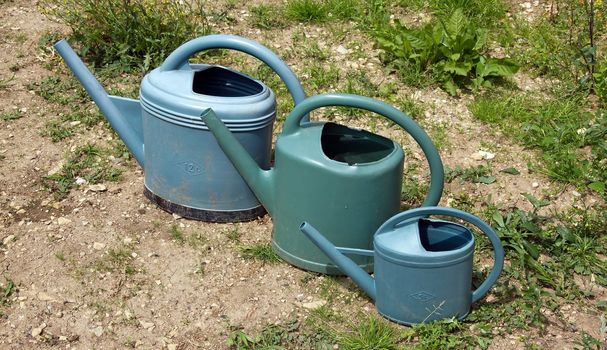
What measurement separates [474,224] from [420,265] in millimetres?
215

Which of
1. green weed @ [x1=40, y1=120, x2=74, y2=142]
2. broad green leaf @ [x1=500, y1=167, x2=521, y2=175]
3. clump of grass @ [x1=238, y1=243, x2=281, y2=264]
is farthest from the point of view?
green weed @ [x1=40, y1=120, x2=74, y2=142]

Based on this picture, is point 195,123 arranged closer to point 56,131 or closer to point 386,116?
point 386,116

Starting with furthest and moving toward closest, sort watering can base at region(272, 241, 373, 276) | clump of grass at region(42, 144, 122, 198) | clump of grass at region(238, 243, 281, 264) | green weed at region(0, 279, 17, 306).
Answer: clump of grass at region(42, 144, 122, 198)
clump of grass at region(238, 243, 281, 264)
watering can base at region(272, 241, 373, 276)
green weed at region(0, 279, 17, 306)

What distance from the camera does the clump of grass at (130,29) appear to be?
465cm

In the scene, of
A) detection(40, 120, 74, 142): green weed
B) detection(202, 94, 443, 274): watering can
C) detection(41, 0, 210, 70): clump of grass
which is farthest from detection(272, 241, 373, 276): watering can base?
detection(41, 0, 210, 70): clump of grass

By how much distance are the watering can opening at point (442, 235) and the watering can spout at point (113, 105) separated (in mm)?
1251

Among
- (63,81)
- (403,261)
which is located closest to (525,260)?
(403,261)

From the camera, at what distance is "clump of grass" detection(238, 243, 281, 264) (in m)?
3.55

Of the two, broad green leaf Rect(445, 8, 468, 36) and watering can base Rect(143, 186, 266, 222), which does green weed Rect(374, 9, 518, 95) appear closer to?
broad green leaf Rect(445, 8, 468, 36)

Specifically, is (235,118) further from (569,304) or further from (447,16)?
(447,16)

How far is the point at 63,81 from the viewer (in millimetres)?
4727

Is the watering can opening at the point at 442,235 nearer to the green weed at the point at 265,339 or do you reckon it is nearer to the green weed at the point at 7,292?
the green weed at the point at 265,339

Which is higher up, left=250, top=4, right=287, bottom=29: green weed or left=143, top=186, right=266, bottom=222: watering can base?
left=250, top=4, right=287, bottom=29: green weed

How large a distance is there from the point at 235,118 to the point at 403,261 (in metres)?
0.86
